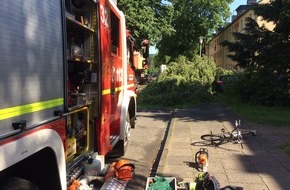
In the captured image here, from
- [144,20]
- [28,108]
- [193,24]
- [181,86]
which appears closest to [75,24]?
[28,108]

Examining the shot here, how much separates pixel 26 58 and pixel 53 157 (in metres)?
1.09

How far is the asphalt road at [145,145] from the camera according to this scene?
6875 millimetres

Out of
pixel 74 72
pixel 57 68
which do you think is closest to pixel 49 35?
pixel 57 68

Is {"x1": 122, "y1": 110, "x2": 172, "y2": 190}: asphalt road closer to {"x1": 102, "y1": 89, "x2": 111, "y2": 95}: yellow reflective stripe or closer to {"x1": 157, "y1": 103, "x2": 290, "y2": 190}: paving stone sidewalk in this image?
{"x1": 157, "y1": 103, "x2": 290, "y2": 190}: paving stone sidewalk

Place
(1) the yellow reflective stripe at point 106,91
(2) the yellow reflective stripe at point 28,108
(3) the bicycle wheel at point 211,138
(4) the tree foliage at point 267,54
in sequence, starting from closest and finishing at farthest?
(2) the yellow reflective stripe at point 28,108 < (1) the yellow reflective stripe at point 106,91 < (3) the bicycle wheel at point 211,138 < (4) the tree foliage at point 267,54

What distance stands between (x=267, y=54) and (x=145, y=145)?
9.16 metres

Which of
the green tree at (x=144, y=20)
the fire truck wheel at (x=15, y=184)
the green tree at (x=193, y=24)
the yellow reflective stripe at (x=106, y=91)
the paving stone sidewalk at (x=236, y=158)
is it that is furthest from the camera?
the green tree at (x=193, y=24)

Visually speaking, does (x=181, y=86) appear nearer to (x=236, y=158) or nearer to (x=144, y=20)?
(x=144, y=20)

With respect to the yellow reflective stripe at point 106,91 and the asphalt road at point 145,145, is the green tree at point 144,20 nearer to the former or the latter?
the asphalt road at point 145,145

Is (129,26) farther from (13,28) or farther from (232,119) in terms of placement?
(13,28)

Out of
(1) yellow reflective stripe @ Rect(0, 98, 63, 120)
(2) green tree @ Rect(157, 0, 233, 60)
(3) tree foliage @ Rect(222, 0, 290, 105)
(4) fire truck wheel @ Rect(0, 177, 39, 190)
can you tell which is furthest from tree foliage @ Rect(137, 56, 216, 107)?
(2) green tree @ Rect(157, 0, 233, 60)

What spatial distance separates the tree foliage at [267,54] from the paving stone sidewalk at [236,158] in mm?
5358

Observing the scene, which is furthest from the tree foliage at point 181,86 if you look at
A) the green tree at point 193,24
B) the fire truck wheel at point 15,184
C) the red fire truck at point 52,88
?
the green tree at point 193,24

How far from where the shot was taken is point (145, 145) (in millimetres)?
9609
